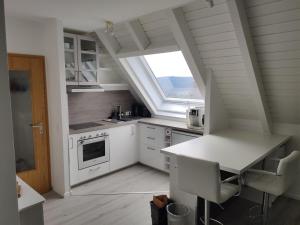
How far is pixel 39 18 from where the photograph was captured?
2.98m

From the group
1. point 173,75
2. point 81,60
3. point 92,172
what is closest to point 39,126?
point 92,172

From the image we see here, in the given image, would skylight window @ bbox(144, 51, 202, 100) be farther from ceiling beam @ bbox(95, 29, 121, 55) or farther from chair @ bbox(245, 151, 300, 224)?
chair @ bbox(245, 151, 300, 224)

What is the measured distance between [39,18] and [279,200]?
380 cm

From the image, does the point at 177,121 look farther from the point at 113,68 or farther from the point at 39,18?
the point at 39,18

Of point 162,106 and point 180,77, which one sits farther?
point 162,106

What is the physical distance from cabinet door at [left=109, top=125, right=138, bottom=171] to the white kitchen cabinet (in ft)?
0.48

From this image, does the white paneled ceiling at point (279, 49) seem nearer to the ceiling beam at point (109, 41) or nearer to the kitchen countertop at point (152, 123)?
the kitchen countertop at point (152, 123)

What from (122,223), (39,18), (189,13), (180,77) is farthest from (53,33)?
(122,223)

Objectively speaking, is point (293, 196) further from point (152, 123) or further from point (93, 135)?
point (93, 135)

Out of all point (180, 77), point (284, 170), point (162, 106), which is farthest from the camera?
point (162, 106)

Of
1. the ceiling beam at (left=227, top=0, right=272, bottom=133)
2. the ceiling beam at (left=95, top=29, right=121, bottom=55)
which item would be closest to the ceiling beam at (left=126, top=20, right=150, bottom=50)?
the ceiling beam at (left=95, top=29, right=121, bottom=55)

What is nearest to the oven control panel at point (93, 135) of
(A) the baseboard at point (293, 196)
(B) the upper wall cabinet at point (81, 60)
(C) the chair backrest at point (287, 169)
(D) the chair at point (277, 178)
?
(B) the upper wall cabinet at point (81, 60)

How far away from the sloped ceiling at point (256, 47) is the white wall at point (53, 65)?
940 mm

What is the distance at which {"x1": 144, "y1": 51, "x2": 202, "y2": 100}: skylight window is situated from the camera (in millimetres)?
3926
